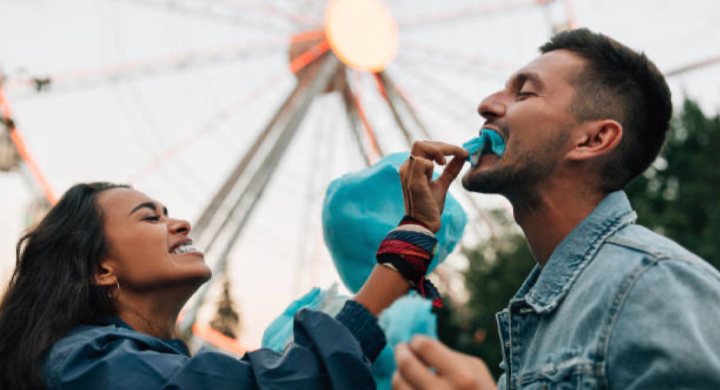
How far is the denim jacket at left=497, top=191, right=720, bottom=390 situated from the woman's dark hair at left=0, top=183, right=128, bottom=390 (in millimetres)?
1368

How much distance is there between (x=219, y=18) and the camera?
38.0 feet

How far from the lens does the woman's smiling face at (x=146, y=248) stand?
222 cm

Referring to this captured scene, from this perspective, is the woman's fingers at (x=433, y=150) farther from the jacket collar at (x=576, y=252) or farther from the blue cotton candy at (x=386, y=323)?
the blue cotton candy at (x=386, y=323)

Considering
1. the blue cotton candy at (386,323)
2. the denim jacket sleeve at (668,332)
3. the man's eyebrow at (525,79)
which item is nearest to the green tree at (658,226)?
the blue cotton candy at (386,323)

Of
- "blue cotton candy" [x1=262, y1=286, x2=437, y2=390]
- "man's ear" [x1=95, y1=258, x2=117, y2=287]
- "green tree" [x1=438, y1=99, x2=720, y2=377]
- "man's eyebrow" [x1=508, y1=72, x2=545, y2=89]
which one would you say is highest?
"man's eyebrow" [x1=508, y1=72, x2=545, y2=89]

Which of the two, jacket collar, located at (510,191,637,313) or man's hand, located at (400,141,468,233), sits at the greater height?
man's hand, located at (400,141,468,233)

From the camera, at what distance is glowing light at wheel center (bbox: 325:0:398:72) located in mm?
9023

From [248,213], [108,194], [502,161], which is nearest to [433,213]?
[502,161]

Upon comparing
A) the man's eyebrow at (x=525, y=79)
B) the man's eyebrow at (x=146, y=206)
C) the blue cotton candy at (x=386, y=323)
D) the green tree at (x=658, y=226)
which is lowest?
the green tree at (x=658, y=226)

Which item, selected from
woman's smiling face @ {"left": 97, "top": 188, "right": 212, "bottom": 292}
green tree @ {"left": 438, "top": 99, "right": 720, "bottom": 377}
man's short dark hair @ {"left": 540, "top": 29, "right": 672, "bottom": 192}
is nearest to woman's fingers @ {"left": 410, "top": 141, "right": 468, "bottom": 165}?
man's short dark hair @ {"left": 540, "top": 29, "right": 672, "bottom": 192}

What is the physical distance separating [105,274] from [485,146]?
4.47 feet

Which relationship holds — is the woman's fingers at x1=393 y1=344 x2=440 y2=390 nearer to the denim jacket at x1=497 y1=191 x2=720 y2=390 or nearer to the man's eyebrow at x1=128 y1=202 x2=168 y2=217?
the denim jacket at x1=497 y1=191 x2=720 y2=390

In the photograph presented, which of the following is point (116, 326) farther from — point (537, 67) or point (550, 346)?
point (537, 67)

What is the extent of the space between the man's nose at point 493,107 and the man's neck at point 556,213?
300 millimetres
